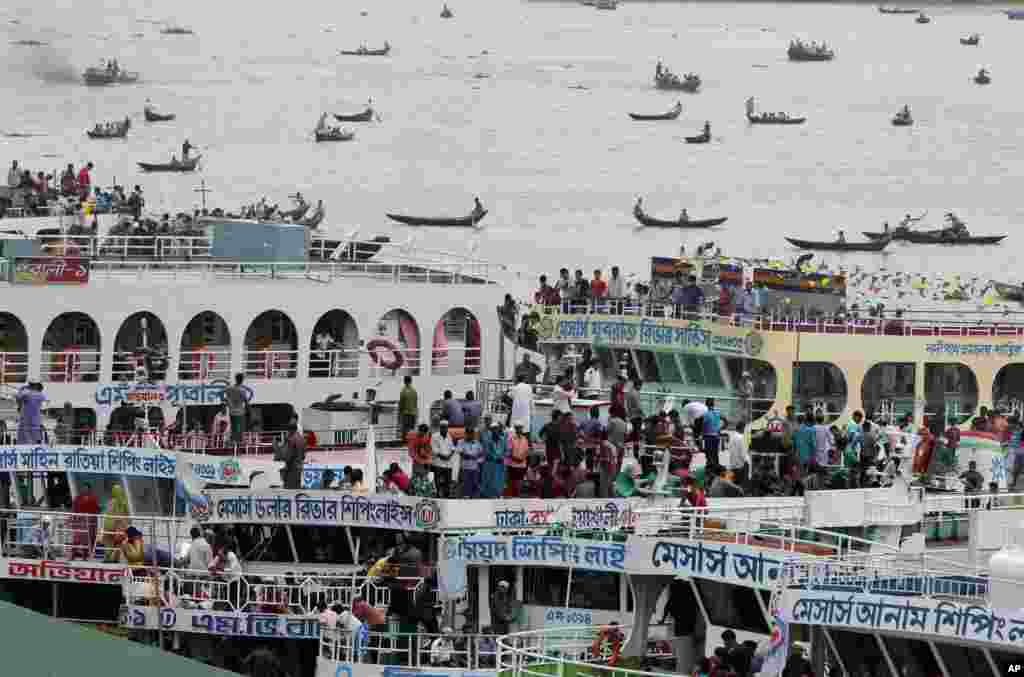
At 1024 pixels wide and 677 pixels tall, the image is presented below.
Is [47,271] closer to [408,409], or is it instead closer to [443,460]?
[408,409]

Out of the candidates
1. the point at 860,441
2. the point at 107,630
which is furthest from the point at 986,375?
the point at 107,630

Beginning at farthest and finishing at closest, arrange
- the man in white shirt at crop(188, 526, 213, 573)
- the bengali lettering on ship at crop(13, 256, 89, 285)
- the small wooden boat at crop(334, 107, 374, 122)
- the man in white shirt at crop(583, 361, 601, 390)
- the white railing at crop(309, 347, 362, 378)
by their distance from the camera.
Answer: the small wooden boat at crop(334, 107, 374, 122) → the white railing at crop(309, 347, 362, 378) → the man in white shirt at crop(583, 361, 601, 390) → the bengali lettering on ship at crop(13, 256, 89, 285) → the man in white shirt at crop(188, 526, 213, 573)

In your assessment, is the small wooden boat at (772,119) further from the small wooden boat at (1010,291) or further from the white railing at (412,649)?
the white railing at (412,649)

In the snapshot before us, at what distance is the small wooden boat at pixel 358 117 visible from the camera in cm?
13912

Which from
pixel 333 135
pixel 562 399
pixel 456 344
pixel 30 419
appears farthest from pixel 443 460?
pixel 333 135

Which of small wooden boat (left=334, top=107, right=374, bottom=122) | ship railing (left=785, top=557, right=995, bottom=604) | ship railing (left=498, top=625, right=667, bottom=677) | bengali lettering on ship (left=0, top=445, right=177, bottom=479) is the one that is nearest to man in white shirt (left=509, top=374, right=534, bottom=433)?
bengali lettering on ship (left=0, top=445, right=177, bottom=479)

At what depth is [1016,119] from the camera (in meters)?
154

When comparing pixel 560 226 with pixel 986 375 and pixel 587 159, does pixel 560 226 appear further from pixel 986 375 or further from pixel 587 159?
pixel 986 375

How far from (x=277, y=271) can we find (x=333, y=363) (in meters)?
2.03

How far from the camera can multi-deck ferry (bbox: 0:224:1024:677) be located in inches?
912

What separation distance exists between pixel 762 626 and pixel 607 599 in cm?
284

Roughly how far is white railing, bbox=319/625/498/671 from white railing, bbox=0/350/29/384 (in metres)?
11.1

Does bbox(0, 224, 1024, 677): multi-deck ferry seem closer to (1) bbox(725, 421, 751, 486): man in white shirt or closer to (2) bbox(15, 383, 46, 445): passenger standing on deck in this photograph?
(2) bbox(15, 383, 46, 445): passenger standing on deck

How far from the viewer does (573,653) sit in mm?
24531
